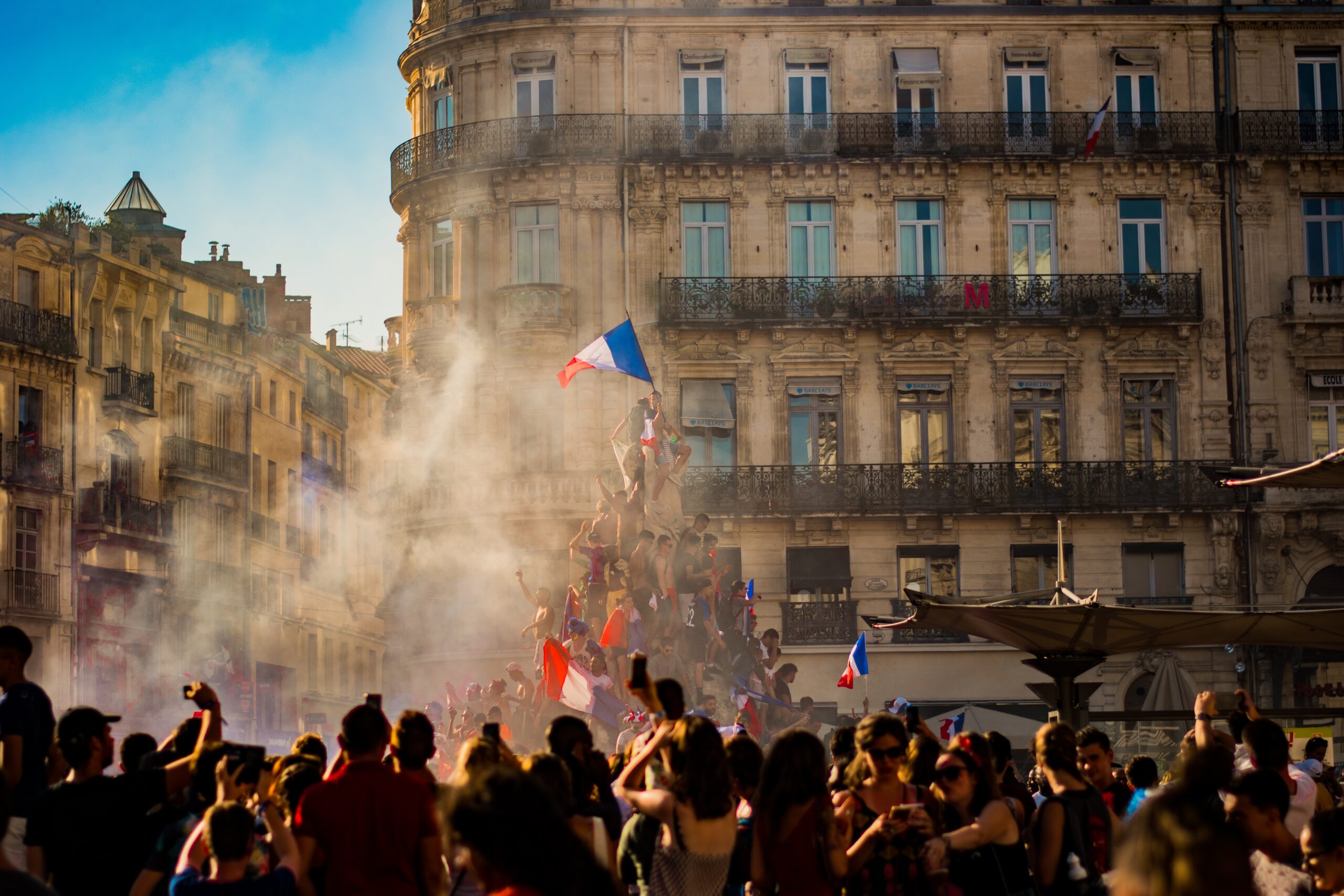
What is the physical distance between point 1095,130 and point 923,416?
6.23 metres

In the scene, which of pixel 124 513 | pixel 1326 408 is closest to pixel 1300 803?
pixel 1326 408

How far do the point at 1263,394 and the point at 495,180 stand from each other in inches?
605

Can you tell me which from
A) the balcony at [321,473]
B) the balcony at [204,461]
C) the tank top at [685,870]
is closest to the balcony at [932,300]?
the balcony at [204,461]

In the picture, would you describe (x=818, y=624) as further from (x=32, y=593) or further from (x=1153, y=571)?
(x=32, y=593)

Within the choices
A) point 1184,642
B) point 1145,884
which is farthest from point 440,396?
point 1145,884

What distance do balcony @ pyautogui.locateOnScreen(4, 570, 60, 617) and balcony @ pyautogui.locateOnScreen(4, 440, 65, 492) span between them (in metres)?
1.96

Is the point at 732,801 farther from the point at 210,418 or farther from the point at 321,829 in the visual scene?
the point at 210,418

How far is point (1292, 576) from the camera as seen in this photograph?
3444 cm

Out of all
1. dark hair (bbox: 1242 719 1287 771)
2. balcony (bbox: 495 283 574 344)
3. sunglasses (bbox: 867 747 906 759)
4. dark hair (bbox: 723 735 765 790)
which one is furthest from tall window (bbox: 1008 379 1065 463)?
sunglasses (bbox: 867 747 906 759)

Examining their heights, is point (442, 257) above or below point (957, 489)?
above

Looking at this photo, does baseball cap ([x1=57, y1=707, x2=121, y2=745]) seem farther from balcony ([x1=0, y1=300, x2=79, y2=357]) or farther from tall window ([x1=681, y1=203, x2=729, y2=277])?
balcony ([x1=0, y1=300, x2=79, y2=357])

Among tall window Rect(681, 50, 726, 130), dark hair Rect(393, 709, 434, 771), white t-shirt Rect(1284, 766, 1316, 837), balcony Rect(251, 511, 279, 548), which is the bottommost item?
white t-shirt Rect(1284, 766, 1316, 837)

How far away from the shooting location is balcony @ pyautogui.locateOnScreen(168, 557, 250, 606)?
4516 centimetres

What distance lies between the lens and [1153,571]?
114ft
